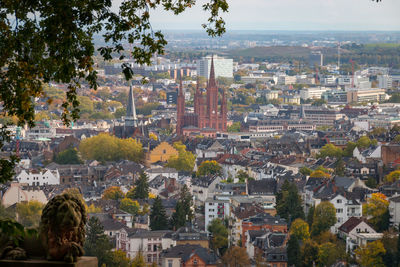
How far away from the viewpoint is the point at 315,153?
9031 centimetres

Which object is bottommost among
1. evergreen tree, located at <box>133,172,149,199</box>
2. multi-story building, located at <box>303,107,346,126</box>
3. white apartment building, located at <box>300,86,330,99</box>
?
white apartment building, located at <box>300,86,330,99</box>

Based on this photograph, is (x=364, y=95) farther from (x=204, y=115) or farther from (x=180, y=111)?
(x=180, y=111)

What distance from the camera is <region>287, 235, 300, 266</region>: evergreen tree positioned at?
42.6 meters

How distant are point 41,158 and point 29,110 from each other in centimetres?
7841

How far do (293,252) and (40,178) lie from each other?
32011 millimetres

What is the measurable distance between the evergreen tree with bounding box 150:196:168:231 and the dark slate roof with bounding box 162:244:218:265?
6229 millimetres

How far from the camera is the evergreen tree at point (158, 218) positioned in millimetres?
50719

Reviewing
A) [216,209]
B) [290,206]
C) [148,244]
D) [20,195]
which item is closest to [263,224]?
[290,206]

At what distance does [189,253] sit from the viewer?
43.3 m

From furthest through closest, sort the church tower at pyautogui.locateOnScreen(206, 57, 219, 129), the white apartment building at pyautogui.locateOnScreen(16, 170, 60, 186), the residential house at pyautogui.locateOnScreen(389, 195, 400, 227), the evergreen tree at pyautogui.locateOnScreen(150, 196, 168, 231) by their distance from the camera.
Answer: the church tower at pyautogui.locateOnScreen(206, 57, 219, 129) → the white apartment building at pyautogui.locateOnScreen(16, 170, 60, 186) → the residential house at pyautogui.locateOnScreen(389, 195, 400, 227) → the evergreen tree at pyautogui.locateOnScreen(150, 196, 168, 231)

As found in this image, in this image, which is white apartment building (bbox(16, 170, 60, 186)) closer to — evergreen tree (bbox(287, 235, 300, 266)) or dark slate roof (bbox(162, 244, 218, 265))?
dark slate roof (bbox(162, 244, 218, 265))

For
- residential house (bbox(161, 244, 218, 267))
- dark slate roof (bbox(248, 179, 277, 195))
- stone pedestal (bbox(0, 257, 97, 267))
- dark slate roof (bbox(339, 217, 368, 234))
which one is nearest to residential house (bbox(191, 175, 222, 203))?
dark slate roof (bbox(248, 179, 277, 195))

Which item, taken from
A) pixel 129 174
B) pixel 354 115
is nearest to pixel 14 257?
pixel 129 174

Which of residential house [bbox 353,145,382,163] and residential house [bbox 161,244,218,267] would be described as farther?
residential house [bbox 353,145,382,163]
